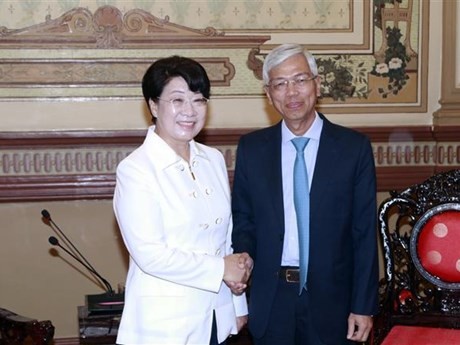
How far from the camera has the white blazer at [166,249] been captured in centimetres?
214

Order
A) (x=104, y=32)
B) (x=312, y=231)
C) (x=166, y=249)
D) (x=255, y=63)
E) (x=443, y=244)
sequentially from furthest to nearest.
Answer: (x=255, y=63) < (x=104, y=32) < (x=443, y=244) < (x=312, y=231) < (x=166, y=249)

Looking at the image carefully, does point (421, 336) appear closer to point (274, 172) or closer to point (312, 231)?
point (312, 231)

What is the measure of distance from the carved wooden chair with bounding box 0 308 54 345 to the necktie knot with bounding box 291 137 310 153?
1005 millimetres

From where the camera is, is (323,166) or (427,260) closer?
(323,166)

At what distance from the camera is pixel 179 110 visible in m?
2.22

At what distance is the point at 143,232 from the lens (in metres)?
2.14

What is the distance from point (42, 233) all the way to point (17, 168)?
1.03ft

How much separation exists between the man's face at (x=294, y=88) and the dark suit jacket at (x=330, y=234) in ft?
0.38

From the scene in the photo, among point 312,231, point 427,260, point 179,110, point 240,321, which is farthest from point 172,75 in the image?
point 427,260

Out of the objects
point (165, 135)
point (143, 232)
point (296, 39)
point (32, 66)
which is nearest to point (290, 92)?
point (165, 135)

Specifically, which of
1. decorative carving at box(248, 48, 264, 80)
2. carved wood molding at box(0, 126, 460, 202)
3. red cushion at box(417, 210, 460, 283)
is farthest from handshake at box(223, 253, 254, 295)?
decorative carving at box(248, 48, 264, 80)

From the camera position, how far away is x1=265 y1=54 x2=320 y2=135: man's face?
2439 millimetres

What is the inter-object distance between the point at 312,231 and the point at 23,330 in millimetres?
1050

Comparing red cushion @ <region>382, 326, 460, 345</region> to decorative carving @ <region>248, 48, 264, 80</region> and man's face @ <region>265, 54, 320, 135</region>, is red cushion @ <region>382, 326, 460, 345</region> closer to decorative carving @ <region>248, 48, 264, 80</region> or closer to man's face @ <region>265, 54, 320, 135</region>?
man's face @ <region>265, 54, 320, 135</region>
